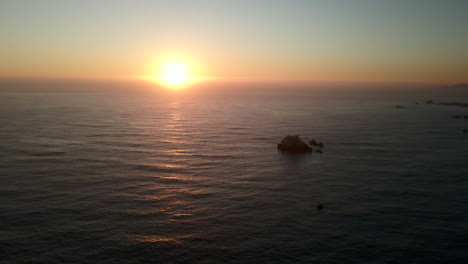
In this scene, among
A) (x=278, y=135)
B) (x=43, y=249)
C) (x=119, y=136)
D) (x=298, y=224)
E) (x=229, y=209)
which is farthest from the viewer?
(x=278, y=135)

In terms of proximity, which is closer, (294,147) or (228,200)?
(228,200)

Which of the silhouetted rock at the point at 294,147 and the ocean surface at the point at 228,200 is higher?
the silhouetted rock at the point at 294,147

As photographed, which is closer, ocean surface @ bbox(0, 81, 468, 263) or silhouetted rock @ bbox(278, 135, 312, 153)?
ocean surface @ bbox(0, 81, 468, 263)

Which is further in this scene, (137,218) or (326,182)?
(326,182)

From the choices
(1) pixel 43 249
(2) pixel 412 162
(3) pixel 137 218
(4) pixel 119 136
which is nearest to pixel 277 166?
(2) pixel 412 162

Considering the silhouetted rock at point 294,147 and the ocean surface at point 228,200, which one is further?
the silhouetted rock at point 294,147

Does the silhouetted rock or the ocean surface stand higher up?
the silhouetted rock

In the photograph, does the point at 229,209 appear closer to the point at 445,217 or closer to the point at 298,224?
the point at 298,224

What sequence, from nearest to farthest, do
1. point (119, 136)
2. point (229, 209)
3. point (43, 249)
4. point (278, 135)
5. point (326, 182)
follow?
point (43, 249)
point (229, 209)
point (326, 182)
point (119, 136)
point (278, 135)
